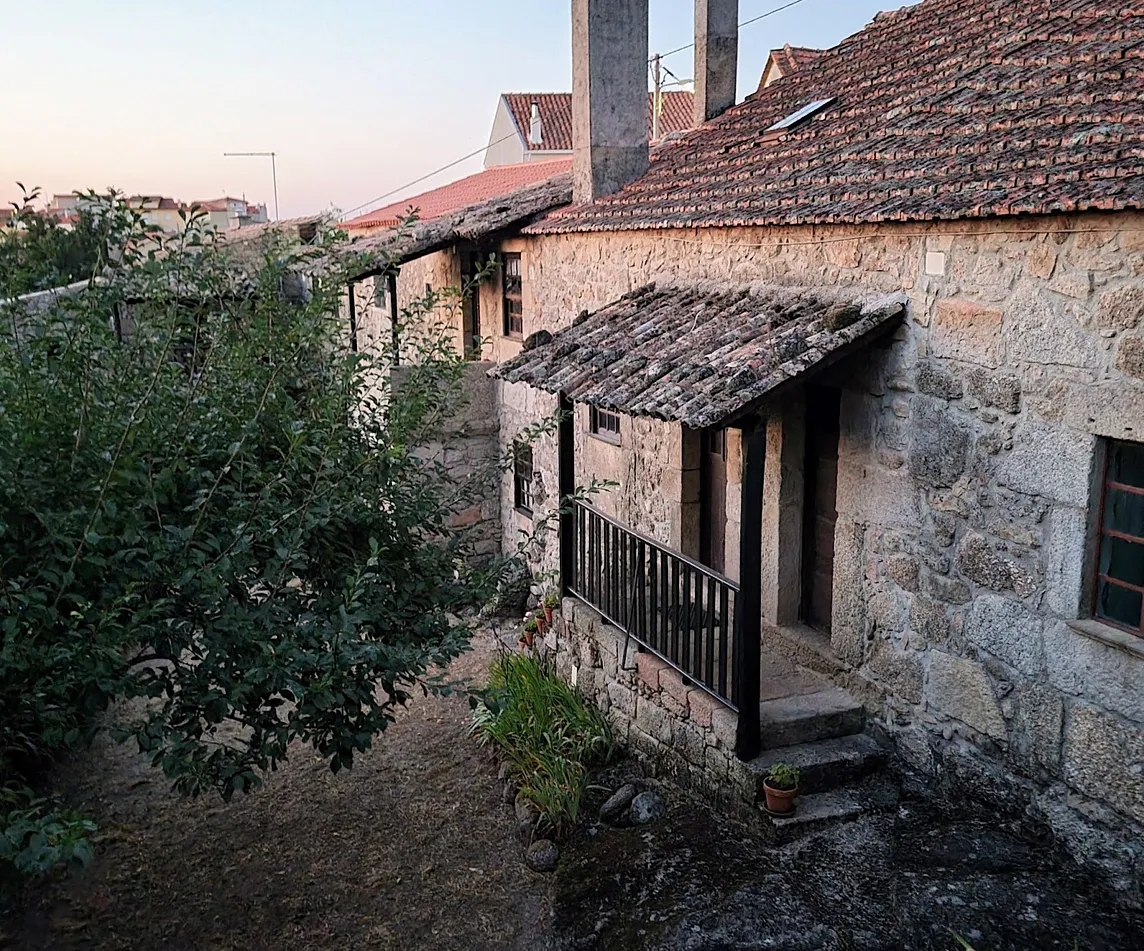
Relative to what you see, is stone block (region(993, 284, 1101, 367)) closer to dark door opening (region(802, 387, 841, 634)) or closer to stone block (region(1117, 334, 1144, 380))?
stone block (region(1117, 334, 1144, 380))

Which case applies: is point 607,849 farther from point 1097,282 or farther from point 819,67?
point 819,67

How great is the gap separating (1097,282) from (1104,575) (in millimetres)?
1190

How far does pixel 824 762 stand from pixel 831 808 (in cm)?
23

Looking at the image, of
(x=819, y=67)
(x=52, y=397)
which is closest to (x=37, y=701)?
(x=52, y=397)

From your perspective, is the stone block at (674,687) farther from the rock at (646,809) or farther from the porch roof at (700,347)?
the porch roof at (700,347)

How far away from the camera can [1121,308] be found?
3998mm

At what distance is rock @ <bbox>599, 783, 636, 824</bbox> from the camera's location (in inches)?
236

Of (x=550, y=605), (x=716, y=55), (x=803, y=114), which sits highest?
(x=716, y=55)

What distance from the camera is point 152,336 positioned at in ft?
15.2

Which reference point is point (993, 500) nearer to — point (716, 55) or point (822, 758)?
point (822, 758)

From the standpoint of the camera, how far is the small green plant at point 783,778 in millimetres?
5090

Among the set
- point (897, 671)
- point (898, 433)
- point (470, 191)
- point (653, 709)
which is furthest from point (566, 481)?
point (470, 191)

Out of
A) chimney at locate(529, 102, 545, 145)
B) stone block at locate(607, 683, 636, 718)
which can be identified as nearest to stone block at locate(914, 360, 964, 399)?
stone block at locate(607, 683, 636, 718)

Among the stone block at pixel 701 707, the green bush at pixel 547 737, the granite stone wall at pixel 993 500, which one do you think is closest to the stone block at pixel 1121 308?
the granite stone wall at pixel 993 500
